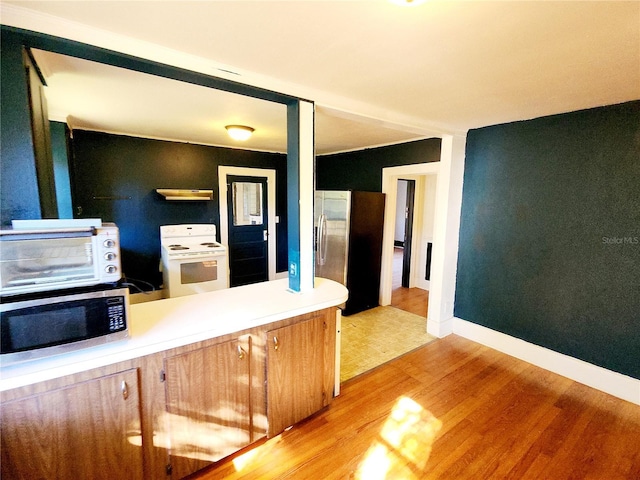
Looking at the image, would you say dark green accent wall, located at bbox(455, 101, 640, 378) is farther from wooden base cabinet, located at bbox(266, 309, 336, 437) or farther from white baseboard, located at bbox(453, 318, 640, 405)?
wooden base cabinet, located at bbox(266, 309, 336, 437)

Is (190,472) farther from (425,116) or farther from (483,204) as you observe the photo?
(483,204)

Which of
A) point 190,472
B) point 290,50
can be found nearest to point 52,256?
point 190,472

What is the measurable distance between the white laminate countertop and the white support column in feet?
5.60

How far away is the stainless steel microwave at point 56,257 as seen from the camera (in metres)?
1.13

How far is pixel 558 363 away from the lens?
2.75 m

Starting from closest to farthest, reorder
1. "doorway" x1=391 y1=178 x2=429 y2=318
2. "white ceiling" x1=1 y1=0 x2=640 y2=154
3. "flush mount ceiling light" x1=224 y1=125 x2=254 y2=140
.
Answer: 1. "white ceiling" x1=1 y1=0 x2=640 y2=154
2. "flush mount ceiling light" x1=224 y1=125 x2=254 y2=140
3. "doorway" x1=391 y1=178 x2=429 y2=318

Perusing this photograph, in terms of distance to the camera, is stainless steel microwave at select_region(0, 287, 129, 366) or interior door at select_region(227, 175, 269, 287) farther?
interior door at select_region(227, 175, 269, 287)

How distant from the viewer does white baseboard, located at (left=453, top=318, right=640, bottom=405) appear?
240cm

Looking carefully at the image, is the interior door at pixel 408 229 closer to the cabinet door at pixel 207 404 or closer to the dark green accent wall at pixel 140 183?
the dark green accent wall at pixel 140 183

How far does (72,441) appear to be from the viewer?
4.14 feet

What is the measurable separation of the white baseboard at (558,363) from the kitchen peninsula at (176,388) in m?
2.08

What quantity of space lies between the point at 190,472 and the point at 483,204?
3.47 m

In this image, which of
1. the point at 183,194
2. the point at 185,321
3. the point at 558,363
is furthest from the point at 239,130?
the point at 558,363

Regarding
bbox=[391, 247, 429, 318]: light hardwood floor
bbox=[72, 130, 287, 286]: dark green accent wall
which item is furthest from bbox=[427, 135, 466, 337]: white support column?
bbox=[72, 130, 287, 286]: dark green accent wall
